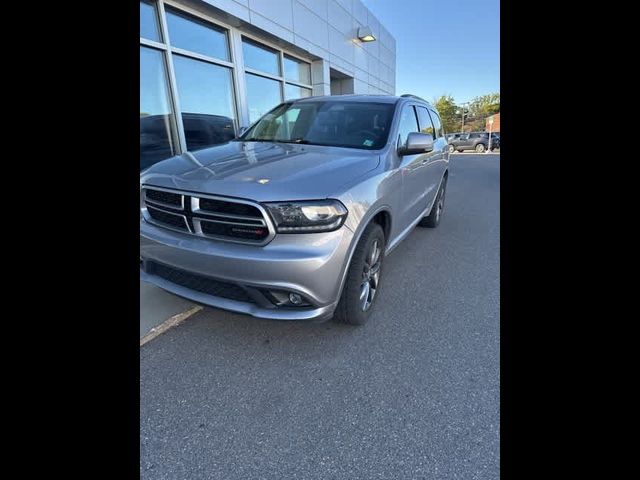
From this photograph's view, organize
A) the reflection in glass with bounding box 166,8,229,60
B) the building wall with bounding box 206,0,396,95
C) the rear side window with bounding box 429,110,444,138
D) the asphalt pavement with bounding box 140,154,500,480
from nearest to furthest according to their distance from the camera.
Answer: the asphalt pavement with bounding box 140,154,500,480
the rear side window with bounding box 429,110,444,138
the reflection in glass with bounding box 166,8,229,60
the building wall with bounding box 206,0,396,95

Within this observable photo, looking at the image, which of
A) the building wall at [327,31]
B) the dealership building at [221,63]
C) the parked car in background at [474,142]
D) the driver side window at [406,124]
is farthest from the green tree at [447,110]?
the driver side window at [406,124]

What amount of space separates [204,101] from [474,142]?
3132 centimetres

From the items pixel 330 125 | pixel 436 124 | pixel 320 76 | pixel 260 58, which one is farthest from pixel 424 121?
pixel 320 76

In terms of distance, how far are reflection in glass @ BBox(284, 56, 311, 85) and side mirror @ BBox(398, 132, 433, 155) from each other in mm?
7948

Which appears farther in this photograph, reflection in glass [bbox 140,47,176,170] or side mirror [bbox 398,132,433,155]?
reflection in glass [bbox 140,47,176,170]

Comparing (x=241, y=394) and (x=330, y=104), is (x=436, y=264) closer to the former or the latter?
(x=330, y=104)

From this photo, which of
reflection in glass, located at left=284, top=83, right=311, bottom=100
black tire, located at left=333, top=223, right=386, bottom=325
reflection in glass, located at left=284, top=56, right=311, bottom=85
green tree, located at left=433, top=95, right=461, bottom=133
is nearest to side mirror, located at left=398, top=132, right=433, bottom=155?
black tire, located at left=333, top=223, right=386, bottom=325

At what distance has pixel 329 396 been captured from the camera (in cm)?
194

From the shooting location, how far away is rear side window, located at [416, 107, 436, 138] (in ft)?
13.8

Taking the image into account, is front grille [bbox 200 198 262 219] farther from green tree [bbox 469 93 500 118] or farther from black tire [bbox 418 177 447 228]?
green tree [bbox 469 93 500 118]

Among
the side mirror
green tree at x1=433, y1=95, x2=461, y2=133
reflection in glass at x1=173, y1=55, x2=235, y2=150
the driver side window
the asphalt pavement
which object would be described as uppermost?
green tree at x1=433, y1=95, x2=461, y2=133
